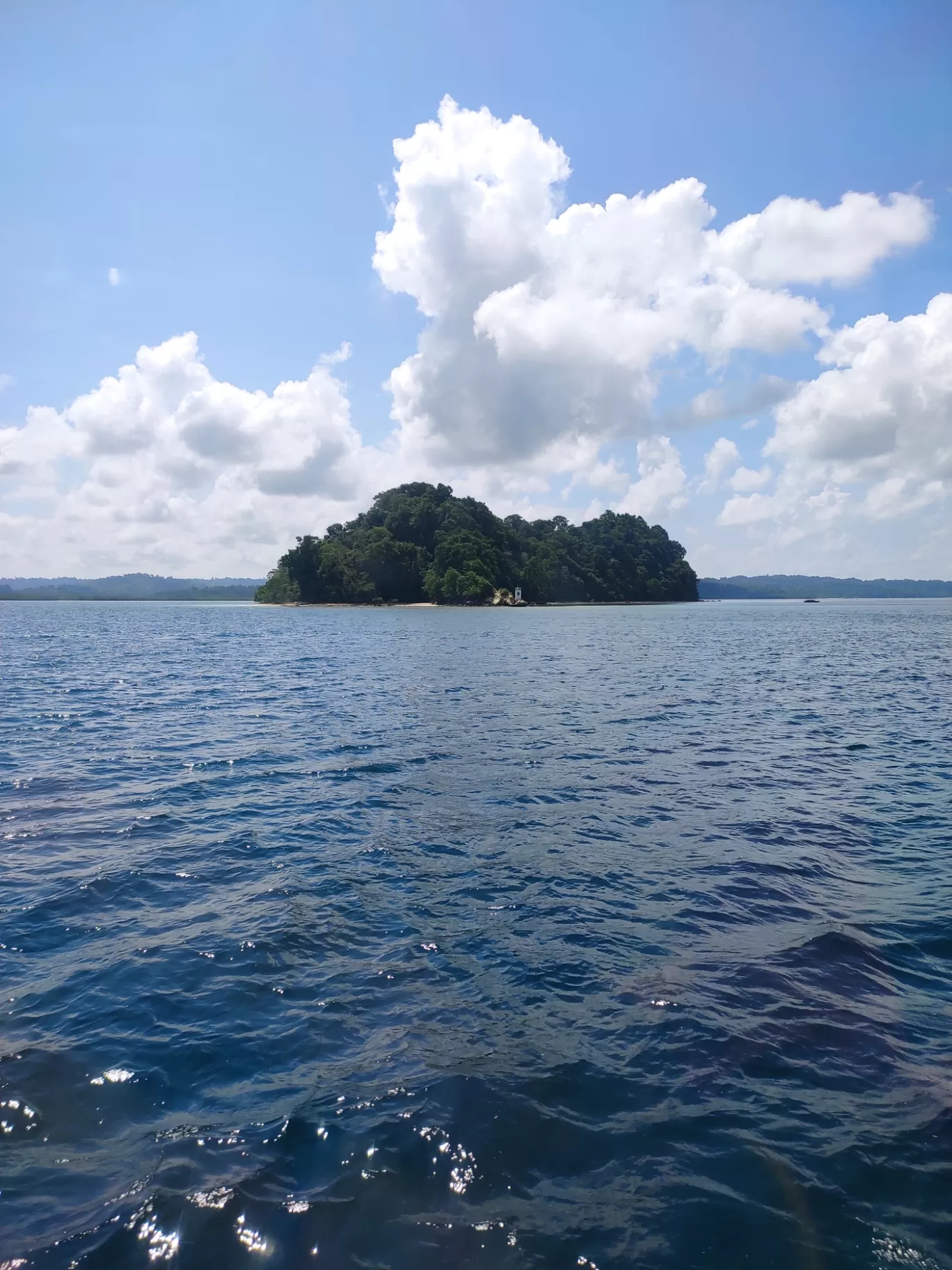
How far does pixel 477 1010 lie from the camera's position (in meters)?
9.52

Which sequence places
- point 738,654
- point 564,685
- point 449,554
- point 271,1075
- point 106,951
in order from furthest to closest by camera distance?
point 449,554, point 738,654, point 564,685, point 106,951, point 271,1075

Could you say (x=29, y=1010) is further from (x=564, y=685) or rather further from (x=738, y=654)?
(x=738, y=654)

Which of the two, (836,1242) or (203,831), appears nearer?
(836,1242)

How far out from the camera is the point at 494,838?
53.3ft

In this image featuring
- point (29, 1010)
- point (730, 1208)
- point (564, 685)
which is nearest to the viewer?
point (730, 1208)

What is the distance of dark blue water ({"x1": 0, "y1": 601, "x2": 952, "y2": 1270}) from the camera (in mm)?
6371

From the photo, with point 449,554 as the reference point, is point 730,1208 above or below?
below

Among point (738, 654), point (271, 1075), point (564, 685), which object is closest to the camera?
point (271, 1075)

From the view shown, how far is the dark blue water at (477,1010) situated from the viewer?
20.9 feet

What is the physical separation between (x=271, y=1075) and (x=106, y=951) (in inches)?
173

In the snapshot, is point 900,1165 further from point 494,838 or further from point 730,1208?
point 494,838

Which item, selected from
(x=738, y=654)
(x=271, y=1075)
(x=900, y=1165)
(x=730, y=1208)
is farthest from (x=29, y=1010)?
(x=738, y=654)

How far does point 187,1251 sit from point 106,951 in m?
6.03

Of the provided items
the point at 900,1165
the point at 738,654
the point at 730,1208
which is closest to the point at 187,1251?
the point at 730,1208
